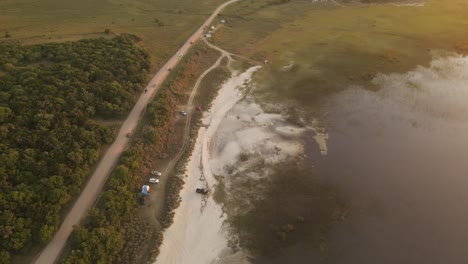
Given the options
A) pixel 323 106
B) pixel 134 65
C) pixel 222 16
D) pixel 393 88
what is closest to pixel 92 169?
pixel 134 65

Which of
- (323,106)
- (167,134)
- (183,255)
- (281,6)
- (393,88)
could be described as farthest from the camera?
(281,6)

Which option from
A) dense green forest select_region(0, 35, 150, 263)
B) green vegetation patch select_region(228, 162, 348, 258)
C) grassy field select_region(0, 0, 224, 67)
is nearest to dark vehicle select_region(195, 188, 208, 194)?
green vegetation patch select_region(228, 162, 348, 258)

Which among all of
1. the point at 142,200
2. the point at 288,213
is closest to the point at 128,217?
the point at 142,200

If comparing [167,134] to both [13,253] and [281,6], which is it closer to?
[13,253]

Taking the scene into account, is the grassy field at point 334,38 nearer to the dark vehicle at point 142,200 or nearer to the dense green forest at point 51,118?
the dense green forest at point 51,118

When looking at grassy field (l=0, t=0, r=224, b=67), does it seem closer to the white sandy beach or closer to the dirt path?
the dirt path

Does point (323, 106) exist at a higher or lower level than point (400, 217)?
higher

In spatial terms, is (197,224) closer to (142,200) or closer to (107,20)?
(142,200)
